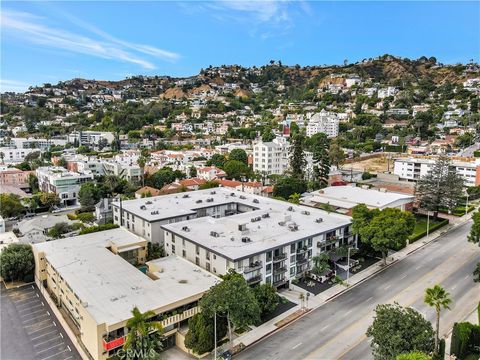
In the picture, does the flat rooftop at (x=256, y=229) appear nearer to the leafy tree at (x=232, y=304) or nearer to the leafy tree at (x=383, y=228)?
the leafy tree at (x=383, y=228)

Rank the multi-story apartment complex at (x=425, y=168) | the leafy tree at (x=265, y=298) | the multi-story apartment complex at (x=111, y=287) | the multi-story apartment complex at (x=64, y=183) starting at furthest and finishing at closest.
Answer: the multi-story apartment complex at (x=425, y=168), the multi-story apartment complex at (x=64, y=183), the leafy tree at (x=265, y=298), the multi-story apartment complex at (x=111, y=287)

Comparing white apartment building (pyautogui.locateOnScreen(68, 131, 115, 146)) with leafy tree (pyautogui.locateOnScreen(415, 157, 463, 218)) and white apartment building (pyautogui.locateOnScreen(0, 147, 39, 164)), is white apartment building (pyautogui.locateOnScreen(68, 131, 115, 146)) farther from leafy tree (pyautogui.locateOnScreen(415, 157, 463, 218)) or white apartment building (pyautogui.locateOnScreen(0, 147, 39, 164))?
leafy tree (pyautogui.locateOnScreen(415, 157, 463, 218))

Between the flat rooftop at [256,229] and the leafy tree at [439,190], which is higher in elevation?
the leafy tree at [439,190]

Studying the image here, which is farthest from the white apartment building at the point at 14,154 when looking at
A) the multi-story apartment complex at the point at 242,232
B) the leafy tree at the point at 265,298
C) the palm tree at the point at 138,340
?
the palm tree at the point at 138,340

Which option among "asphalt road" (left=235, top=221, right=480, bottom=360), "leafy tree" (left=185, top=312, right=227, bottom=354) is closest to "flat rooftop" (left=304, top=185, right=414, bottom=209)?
"asphalt road" (left=235, top=221, right=480, bottom=360)

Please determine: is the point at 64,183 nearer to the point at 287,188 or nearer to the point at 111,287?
the point at 287,188

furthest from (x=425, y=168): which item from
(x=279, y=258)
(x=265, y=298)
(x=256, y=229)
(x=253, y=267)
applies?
(x=265, y=298)

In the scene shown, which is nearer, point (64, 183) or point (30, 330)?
point (30, 330)
